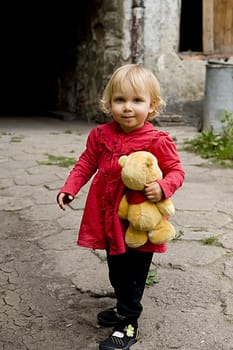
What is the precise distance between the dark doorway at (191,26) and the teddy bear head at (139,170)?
6.74 m

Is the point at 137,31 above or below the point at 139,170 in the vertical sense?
above

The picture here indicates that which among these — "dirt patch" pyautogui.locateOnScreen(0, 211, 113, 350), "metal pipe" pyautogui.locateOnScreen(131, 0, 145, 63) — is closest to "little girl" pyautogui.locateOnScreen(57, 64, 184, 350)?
"dirt patch" pyautogui.locateOnScreen(0, 211, 113, 350)

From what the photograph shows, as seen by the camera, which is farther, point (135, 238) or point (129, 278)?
point (129, 278)

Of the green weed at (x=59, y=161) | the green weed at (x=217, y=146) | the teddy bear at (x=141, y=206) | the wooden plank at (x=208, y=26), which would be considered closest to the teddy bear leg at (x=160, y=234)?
the teddy bear at (x=141, y=206)

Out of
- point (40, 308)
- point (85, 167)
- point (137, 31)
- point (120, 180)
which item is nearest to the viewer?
point (120, 180)

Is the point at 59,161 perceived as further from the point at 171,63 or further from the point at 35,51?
the point at 35,51

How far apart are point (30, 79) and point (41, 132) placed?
3.84m

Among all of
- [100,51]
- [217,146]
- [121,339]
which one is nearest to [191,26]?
[100,51]

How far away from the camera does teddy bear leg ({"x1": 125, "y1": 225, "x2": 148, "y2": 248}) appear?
1.76 meters

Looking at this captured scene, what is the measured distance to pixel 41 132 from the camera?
6934 mm

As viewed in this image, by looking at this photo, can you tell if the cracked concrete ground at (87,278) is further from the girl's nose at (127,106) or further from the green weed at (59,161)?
the girl's nose at (127,106)

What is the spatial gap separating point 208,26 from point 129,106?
226 inches

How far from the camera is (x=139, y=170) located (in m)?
1.68

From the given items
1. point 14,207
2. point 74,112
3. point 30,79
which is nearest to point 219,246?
point 14,207
